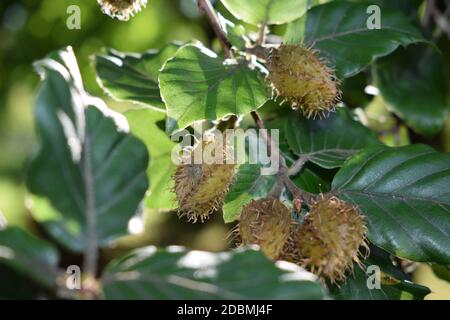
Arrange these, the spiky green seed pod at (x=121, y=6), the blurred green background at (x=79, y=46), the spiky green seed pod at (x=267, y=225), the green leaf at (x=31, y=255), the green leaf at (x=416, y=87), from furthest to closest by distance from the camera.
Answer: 1. the blurred green background at (x=79, y=46)
2. the green leaf at (x=416, y=87)
3. the spiky green seed pod at (x=121, y=6)
4. the spiky green seed pod at (x=267, y=225)
5. the green leaf at (x=31, y=255)

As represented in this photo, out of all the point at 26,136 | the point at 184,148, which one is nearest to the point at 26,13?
the point at 26,136

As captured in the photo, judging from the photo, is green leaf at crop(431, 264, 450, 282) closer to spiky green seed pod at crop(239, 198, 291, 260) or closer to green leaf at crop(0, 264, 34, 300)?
spiky green seed pod at crop(239, 198, 291, 260)

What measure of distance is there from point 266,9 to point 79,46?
1.69 m

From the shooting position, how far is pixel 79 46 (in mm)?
2852

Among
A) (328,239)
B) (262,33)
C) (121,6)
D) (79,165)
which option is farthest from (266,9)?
(79,165)

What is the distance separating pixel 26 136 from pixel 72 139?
3.01 metres

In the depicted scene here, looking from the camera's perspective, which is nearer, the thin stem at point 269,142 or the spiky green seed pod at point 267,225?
the spiky green seed pod at point 267,225

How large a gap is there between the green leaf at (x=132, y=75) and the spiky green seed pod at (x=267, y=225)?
0.29m

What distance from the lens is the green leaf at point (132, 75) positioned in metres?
1.30

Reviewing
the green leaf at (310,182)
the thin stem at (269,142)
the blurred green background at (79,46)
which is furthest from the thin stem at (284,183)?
the blurred green background at (79,46)

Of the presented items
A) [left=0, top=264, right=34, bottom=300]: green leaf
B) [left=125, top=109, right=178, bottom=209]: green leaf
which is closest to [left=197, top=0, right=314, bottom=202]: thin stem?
[left=125, top=109, right=178, bottom=209]: green leaf

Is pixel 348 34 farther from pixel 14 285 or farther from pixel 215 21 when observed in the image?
pixel 14 285

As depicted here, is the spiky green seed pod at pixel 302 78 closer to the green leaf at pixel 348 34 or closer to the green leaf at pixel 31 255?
the green leaf at pixel 348 34
